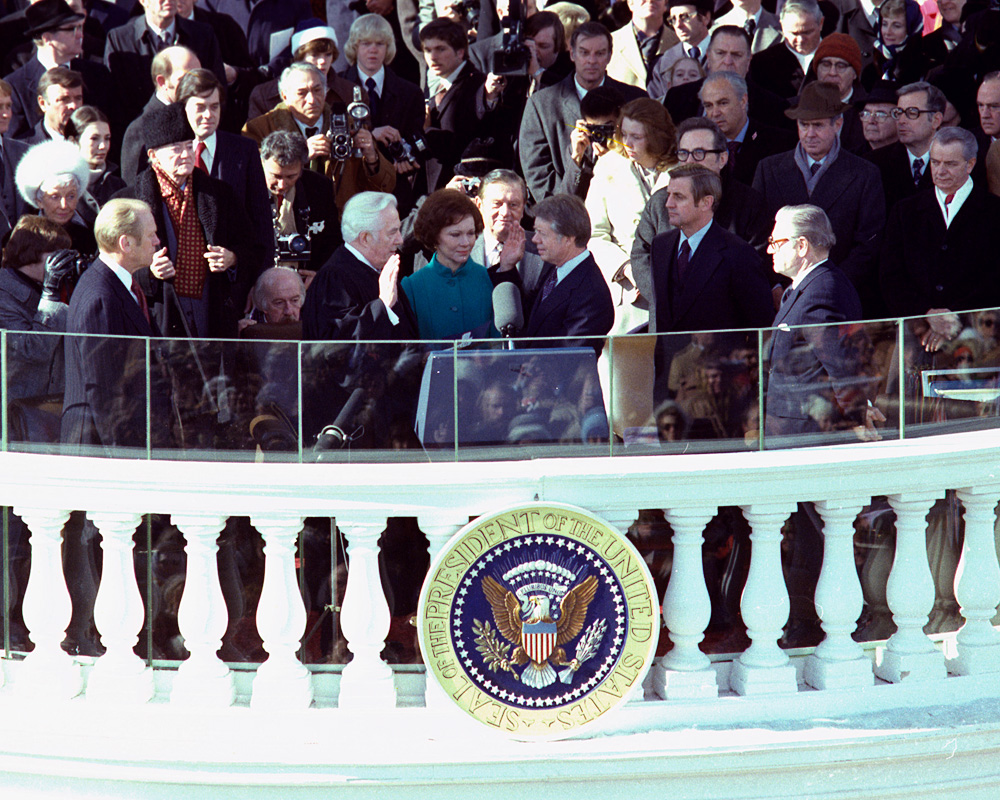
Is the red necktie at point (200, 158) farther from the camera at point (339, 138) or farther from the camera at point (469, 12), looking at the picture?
the camera at point (469, 12)

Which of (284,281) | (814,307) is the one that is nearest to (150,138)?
(284,281)

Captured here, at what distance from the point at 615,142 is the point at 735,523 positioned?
310 cm

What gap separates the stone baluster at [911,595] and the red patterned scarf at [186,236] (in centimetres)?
324

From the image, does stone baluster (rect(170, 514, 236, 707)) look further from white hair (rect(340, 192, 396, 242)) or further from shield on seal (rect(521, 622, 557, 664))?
white hair (rect(340, 192, 396, 242))

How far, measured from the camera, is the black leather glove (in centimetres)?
503

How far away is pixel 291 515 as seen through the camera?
3.56m

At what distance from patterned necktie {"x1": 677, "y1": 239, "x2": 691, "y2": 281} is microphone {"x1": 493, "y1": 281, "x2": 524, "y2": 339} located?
2.08ft

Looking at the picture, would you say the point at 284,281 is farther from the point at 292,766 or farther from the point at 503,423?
the point at 292,766

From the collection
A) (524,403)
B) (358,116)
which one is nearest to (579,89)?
(358,116)

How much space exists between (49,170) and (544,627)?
12.4 feet

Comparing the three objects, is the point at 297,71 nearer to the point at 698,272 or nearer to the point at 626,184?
the point at 626,184

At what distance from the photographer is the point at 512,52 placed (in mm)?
7699

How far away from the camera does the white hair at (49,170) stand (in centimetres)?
624

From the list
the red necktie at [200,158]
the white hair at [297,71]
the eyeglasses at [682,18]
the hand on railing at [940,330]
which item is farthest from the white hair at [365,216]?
the eyeglasses at [682,18]
